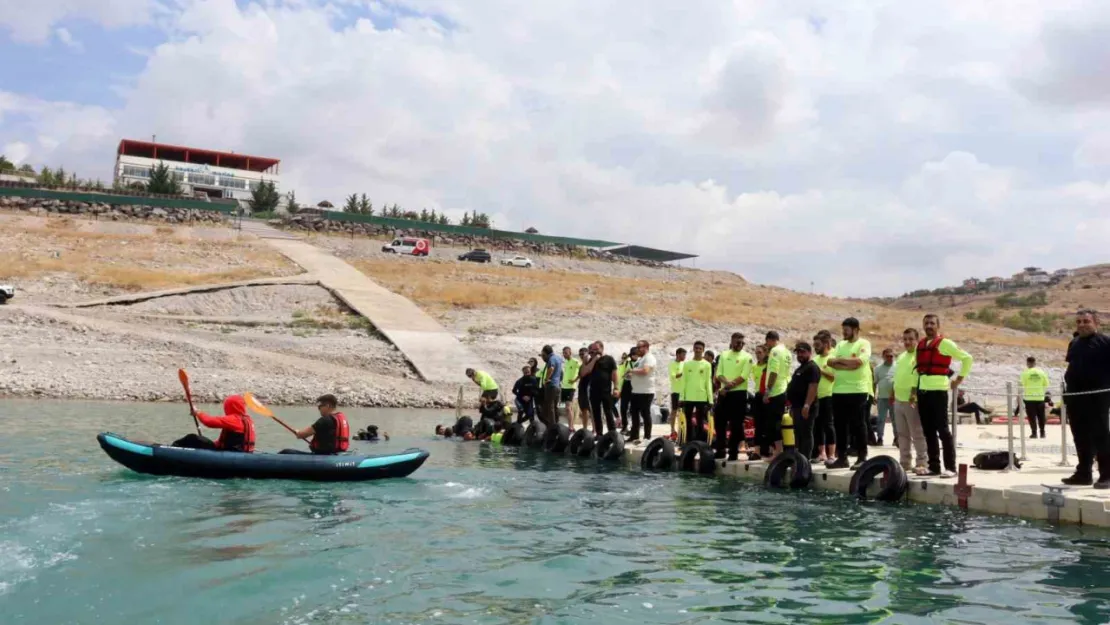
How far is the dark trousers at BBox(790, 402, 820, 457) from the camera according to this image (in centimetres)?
1384

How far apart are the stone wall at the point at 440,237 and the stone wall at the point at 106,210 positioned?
6.66 meters

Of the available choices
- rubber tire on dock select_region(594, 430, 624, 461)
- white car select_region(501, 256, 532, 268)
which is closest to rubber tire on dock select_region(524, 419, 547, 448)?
rubber tire on dock select_region(594, 430, 624, 461)

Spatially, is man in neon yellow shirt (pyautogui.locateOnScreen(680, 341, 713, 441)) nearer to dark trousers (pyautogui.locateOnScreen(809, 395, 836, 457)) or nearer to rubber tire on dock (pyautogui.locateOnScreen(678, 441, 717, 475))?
rubber tire on dock (pyautogui.locateOnScreen(678, 441, 717, 475))

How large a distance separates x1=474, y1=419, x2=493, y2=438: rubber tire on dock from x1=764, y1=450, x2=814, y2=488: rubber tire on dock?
9765 millimetres

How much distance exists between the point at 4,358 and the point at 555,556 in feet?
93.1

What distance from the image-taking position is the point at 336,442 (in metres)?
14.6

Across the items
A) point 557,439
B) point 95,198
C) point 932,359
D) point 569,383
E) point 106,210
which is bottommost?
point 557,439

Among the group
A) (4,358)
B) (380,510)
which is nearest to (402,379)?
(4,358)

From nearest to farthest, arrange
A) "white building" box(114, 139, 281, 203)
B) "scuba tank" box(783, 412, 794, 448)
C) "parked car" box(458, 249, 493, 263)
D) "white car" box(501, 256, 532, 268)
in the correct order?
"scuba tank" box(783, 412, 794, 448), "parked car" box(458, 249, 493, 263), "white car" box(501, 256, 532, 268), "white building" box(114, 139, 281, 203)

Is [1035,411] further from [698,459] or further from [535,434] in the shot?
[535,434]

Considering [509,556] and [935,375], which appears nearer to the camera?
[509,556]

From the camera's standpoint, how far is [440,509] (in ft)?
40.1

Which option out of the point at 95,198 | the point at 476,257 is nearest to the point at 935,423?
the point at 476,257

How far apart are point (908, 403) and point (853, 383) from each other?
922 mm
